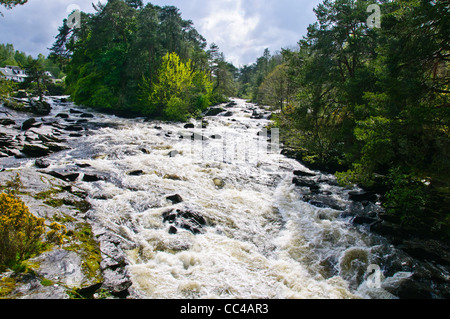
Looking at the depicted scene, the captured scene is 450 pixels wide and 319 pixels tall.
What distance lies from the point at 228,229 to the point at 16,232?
574cm

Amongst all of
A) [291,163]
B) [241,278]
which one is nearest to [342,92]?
[291,163]

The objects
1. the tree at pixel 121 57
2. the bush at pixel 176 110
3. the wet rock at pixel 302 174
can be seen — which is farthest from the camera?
the tree at pixel 121 57

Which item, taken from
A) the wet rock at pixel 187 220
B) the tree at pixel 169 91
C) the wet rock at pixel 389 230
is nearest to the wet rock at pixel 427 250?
the wet rock at pixel 389 230

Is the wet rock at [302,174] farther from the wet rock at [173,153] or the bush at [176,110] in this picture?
the bush at [176,110]

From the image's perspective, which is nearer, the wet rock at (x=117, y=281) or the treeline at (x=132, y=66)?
Answer: the wet rock at (x=117, y=281)

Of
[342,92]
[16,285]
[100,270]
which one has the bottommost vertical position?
[100,270]

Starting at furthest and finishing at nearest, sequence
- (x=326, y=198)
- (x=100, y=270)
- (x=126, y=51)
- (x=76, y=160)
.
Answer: (x=126, y=51) → (x=76, y=160) → (x=326, y=198) → (x=100, y=270)

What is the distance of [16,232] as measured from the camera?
188 inches

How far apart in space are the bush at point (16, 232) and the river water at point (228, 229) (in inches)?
86.3

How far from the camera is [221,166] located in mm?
15172

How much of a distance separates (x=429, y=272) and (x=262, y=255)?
472cm

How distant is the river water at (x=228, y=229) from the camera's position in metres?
5.86

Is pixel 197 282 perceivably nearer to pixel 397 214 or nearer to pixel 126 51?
pixel 397 214

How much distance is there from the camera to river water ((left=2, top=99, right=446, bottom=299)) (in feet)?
19.2
